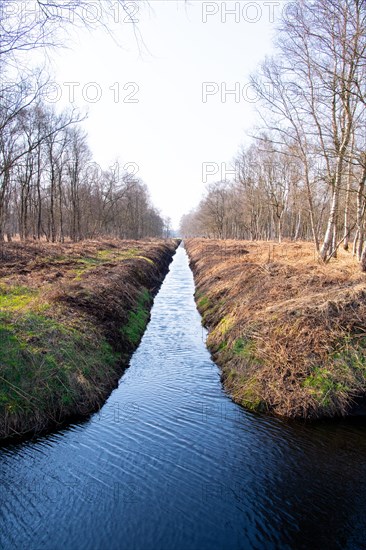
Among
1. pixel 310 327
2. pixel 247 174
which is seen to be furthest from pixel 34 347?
pixel 247 174

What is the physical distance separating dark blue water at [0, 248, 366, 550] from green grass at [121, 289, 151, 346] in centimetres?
443

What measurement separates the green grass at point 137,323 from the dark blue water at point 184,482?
443 centimetres

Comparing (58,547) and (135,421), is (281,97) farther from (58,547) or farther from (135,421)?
(58,547)

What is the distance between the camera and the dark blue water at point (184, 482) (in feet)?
19.6

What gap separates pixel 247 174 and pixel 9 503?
197ft

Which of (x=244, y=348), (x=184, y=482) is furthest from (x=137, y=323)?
(x=184, y=482)

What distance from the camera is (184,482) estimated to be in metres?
7.21

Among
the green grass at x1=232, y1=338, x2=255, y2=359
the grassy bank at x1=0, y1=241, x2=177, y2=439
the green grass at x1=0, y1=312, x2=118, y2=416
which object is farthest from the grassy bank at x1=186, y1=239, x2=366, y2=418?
the green grass at x1=0, y1=312, x2=118, y2=416

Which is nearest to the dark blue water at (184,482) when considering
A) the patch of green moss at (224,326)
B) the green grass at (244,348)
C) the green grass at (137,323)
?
the green grass at (244,348)

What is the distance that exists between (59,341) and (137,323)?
626 centimetres

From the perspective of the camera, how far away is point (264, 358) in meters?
11.0

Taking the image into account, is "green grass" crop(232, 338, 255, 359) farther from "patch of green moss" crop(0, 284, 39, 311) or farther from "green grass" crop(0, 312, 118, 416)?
"patch of green moss" crop(0, 284, 39, 311)

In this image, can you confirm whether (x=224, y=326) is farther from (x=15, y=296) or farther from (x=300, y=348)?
(x=15, y=296)

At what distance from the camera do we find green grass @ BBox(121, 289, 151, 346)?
15273 millimetres
